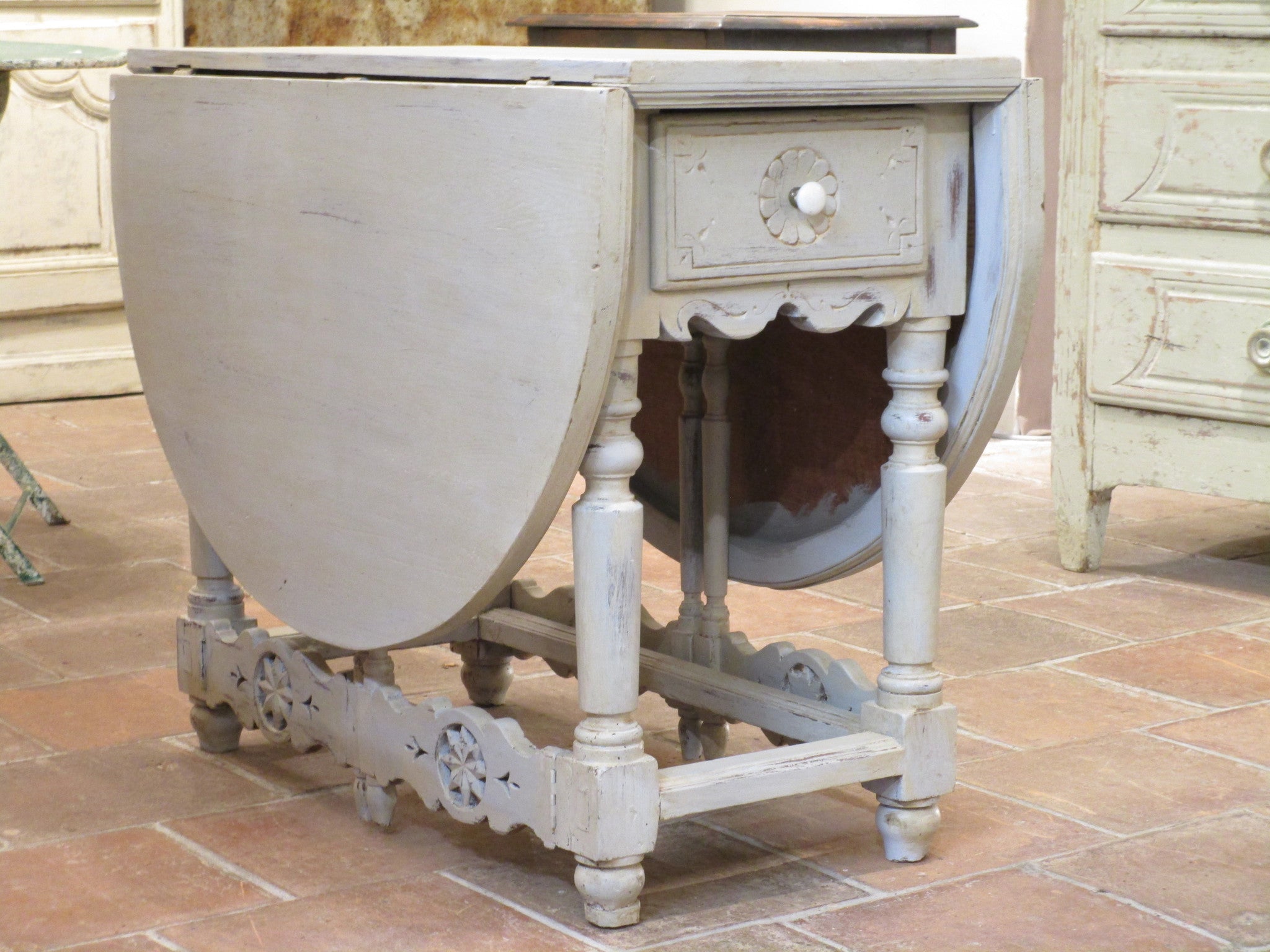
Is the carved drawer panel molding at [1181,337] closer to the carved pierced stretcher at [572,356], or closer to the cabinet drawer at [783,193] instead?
the carved pierced stretcher at [572,356]

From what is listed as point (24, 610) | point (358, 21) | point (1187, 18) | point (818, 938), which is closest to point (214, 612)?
point (24, 610)

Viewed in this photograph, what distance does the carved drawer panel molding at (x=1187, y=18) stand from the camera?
311cm

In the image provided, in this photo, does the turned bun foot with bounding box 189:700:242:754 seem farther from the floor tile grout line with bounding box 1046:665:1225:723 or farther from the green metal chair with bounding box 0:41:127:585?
the floor tile grout line with bounding box 1046:665:1225:723

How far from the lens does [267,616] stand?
3146 mm

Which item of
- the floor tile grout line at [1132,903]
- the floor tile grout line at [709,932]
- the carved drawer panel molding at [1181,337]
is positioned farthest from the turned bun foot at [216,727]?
the carved drawer panel molding at [1181,337]

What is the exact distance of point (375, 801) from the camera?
2.13 m

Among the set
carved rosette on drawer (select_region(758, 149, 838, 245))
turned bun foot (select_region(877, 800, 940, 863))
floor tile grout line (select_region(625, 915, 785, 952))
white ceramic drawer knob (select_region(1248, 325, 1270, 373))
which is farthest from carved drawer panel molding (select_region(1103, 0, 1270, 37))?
floor tile grout line (select_region(625, 915, 785, 952))

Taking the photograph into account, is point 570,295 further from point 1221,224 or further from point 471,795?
point 1221,224

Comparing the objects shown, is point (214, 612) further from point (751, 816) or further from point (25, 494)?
point (25, 494)

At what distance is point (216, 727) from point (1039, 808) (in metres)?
1.07

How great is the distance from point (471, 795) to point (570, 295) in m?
0.60

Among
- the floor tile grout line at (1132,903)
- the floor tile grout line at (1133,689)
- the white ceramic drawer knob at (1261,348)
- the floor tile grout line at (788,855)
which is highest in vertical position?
the white ceramic drawer knob at (1261,348)

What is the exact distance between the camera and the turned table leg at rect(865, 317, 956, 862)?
1.93 meters

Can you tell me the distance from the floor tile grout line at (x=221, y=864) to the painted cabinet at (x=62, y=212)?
3.28m
